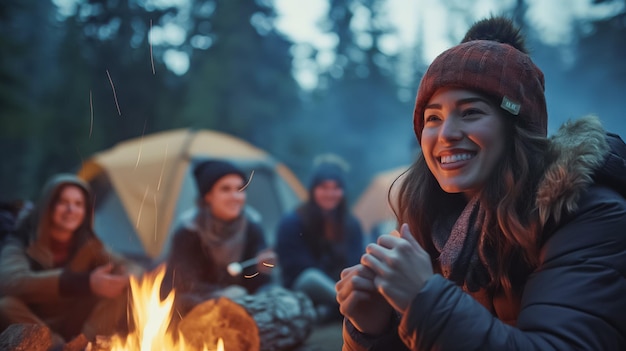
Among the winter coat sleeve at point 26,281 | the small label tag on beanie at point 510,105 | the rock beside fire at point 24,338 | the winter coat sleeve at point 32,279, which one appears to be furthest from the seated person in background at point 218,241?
the small label tag on beanie at point 510,105

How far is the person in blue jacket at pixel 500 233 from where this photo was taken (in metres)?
1.39

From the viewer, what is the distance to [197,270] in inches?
174

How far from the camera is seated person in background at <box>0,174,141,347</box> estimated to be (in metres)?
3.60

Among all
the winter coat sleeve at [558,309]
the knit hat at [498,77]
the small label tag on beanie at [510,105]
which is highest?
the knit hat at [498,77]

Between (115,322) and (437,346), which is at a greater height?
(437,346)

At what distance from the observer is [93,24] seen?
16.5 meters

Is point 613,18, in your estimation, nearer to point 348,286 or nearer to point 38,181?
point 348,286

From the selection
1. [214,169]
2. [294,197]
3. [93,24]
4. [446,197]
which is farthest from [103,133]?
[446,197]

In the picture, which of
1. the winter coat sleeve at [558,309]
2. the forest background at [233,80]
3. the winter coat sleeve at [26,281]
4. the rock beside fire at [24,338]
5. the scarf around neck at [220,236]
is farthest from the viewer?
the forest background at [233,80]

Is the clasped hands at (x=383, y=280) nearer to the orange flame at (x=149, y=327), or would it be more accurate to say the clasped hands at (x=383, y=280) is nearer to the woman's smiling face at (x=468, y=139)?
the woman's smiling face at (x=468, y=139)

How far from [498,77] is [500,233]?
0.53 metres

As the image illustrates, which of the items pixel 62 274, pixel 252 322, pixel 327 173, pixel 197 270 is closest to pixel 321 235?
pixel 327 173

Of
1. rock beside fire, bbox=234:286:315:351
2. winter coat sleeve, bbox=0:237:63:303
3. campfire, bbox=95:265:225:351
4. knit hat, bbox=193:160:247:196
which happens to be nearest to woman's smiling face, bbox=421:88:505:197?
campfire, bbox=95:265:225:351

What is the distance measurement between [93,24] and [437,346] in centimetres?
1759
